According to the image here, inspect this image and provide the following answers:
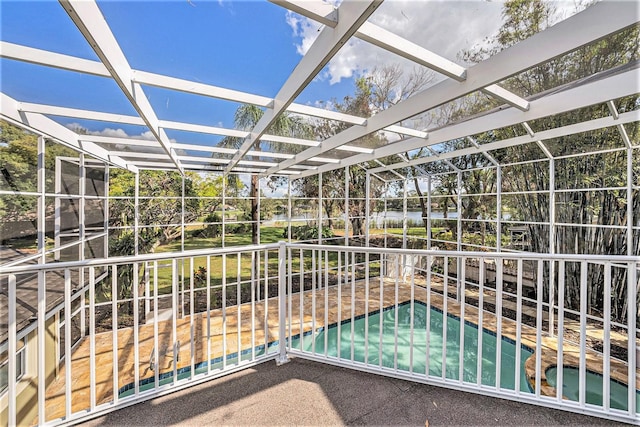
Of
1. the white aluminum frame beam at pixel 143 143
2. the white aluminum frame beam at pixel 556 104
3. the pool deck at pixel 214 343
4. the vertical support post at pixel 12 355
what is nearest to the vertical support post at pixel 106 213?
the white aluminum frame beam at pixel 143 143

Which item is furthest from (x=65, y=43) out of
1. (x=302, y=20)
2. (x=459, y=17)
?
(x=459, y=17)

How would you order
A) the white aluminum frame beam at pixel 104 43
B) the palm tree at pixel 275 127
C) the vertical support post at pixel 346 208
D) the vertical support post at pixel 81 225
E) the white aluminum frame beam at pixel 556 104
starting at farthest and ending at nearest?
the vertical support post at pixel 346 208 < the vertical support post at pixel 81 225 < the palm tree at pixel 275 127 < the white aluminum frame beam at pixel 556 104 < the white aluminum frame beam at pixel 104 43

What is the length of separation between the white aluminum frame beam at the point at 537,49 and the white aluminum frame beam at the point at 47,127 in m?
4.19

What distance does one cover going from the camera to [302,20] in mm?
2092

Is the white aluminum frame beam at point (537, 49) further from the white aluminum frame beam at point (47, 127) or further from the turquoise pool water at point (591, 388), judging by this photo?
the white aluminum frame beam at point (47, 127)

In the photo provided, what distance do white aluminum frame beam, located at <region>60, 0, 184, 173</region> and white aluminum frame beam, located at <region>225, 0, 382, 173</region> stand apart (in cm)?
129

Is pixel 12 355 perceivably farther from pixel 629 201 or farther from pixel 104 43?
pixel 629 201

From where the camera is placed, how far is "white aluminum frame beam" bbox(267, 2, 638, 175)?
171 cm

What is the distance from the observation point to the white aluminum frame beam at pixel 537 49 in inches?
67.4

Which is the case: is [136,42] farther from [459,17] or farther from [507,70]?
[507,70]

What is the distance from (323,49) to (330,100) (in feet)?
3.93

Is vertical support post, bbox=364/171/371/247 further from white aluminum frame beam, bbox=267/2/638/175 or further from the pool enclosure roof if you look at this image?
white aluminum frame beam, bbox=267/2/638/175

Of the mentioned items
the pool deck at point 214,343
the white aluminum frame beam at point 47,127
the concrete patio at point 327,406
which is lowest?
the pool deck at point 214,343

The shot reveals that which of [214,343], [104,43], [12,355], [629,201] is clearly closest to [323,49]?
[104,43]
